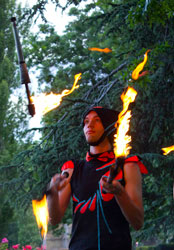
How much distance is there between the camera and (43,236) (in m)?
3.17

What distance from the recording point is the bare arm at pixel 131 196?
2566 millimetres

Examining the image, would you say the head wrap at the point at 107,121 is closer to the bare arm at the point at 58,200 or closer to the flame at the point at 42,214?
the bare arm at the point at 58,200

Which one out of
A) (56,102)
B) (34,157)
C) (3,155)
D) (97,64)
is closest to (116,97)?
(34,157)

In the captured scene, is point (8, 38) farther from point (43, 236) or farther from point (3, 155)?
point (43, 236)

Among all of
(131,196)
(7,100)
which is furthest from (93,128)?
(7,100)

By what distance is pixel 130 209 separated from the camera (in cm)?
274

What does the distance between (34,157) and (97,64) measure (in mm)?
7520

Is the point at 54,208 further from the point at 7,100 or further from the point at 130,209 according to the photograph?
the point at 7,100

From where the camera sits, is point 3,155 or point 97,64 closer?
point 97,64

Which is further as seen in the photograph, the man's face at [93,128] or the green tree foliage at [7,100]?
the green tree foliage at [7,100]

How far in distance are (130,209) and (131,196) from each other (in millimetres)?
132

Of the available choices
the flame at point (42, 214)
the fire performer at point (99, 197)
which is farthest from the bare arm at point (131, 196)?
the flame at point (42, 214)

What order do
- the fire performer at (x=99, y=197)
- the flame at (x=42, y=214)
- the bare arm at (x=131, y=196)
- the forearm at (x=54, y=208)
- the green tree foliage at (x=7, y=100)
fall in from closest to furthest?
the bare arm at (x=131, y=196), the fire performer at (x=99, y=197), the forearm at (x=54, y=208), the flame at (x=42, y=214), the green tree foliage at (x=7, y=100)

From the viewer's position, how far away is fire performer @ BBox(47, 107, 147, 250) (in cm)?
278
